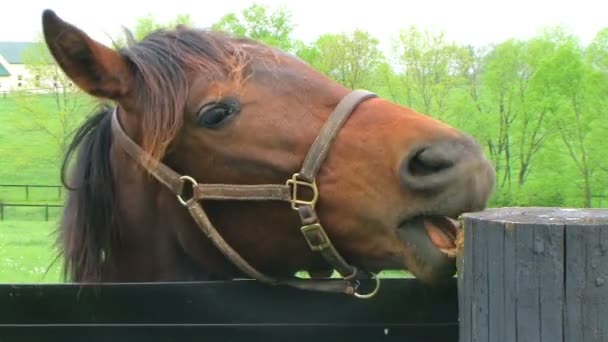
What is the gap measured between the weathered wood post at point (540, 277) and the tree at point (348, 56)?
24.2 m

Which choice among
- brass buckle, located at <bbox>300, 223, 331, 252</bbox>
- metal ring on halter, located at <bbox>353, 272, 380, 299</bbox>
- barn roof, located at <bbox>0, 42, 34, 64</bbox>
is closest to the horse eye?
brass buckle, located at <bbox>300, 223, 331, 252</bbox>

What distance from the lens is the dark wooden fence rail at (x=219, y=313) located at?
8.45 feet

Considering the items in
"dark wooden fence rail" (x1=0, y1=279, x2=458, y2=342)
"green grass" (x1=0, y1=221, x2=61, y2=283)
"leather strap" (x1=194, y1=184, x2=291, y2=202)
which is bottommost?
"green grass" (x1=0, y1=221, x2=61, y2=283)

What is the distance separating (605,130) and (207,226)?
31.2 metres

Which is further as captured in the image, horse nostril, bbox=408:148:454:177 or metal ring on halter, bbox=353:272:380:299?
metal ring on halter, bbox=353:272:380:299

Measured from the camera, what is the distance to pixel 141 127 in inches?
107

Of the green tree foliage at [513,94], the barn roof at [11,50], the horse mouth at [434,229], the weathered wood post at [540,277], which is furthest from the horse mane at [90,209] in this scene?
the barn roof at [11,50]

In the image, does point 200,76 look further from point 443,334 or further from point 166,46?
point 443,334

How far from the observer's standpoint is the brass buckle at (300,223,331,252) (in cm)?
249

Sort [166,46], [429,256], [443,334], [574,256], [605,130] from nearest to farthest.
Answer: [574,256]
[429,256]
[443,334]
[166,46]
[605,130]

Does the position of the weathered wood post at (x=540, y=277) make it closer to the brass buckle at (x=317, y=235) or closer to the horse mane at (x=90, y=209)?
the brass buckle at (x=317, y=235)

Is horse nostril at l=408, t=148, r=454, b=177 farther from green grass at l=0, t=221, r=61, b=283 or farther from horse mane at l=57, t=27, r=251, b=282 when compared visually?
green grass at l=0, t=221, r=61, b=283

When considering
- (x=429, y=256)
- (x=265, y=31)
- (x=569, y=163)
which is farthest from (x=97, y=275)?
(x=569, y=163)

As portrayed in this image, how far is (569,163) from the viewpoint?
3262 centimetres
